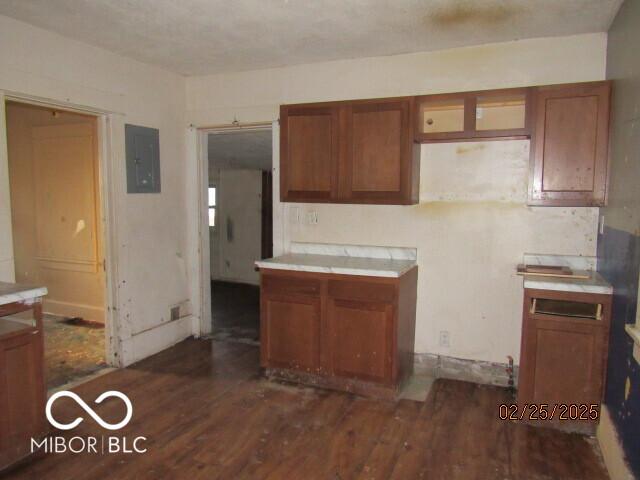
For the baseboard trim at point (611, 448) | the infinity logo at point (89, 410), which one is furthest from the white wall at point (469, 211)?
the infinity logo at point (89, 410)

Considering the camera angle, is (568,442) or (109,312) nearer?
(568,442)

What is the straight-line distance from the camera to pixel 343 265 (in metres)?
3.19

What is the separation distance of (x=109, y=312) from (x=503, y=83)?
3.29m

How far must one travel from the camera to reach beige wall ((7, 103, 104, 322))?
15.1 ft

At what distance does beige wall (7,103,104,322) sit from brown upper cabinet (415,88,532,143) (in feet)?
10.3

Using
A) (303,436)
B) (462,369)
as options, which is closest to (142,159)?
(303,436)

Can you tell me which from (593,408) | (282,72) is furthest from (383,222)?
(593,408)

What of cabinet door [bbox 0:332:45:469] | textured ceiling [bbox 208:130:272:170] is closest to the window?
textured ceiling [bbox 208:130:272:170]

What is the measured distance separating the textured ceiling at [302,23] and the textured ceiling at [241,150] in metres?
1.56

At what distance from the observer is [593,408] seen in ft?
8.53

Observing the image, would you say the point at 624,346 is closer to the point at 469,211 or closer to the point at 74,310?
the point at 469,211

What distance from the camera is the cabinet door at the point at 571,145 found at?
2.74m

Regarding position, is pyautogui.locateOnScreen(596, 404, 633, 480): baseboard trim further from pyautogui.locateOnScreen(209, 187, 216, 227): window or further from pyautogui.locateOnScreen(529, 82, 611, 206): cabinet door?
pyautogui.locateOnScreen(209, 187, 216, 227): window

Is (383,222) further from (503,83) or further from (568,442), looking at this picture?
(568,442)
